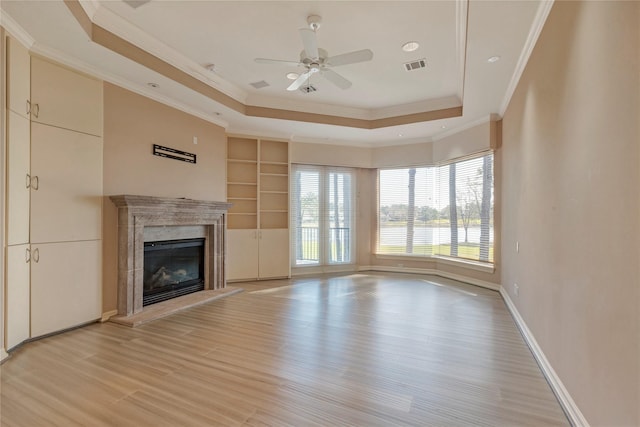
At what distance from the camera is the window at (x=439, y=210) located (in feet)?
18.1

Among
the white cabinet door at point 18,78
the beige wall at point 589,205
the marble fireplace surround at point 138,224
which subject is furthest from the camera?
the marble fireplace surround at point 138,224

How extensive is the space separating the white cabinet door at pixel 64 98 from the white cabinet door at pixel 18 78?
0.21 ft

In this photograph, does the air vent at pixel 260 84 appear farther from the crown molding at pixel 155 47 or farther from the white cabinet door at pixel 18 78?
the white cabinet door at pixel 18 78

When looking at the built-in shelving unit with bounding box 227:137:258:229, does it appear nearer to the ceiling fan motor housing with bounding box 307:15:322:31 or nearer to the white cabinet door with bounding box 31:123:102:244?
the white cabinet door with bounding box 31:123:102:244

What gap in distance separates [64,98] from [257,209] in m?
3.46

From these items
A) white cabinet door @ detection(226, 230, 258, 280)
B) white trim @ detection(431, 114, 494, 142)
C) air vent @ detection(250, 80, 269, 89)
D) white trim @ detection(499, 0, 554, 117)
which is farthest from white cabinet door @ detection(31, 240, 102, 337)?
white trim @ detection(431, 114, 494, 142)

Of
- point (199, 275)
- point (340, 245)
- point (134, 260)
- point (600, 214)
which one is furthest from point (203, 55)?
point (340, 245)

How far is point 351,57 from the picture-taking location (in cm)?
308

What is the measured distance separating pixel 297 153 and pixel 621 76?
5.56 metres

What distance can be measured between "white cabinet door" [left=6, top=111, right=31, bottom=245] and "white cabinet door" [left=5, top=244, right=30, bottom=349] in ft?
0.41

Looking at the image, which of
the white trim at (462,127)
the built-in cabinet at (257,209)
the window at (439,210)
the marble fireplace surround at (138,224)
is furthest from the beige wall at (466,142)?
the marble fireplace surround at (138,224)

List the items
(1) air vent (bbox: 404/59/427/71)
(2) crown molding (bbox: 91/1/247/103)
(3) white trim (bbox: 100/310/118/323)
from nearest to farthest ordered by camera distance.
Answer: (2) crown molding (bbox: 91/1/247/103), (3) white trim (bbox: 100/310/118/323), (1) air vent (bbox: 404/59/427/71)

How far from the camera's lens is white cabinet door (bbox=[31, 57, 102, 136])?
314 centimetres

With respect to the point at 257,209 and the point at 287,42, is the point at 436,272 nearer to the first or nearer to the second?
the point at 257,209
